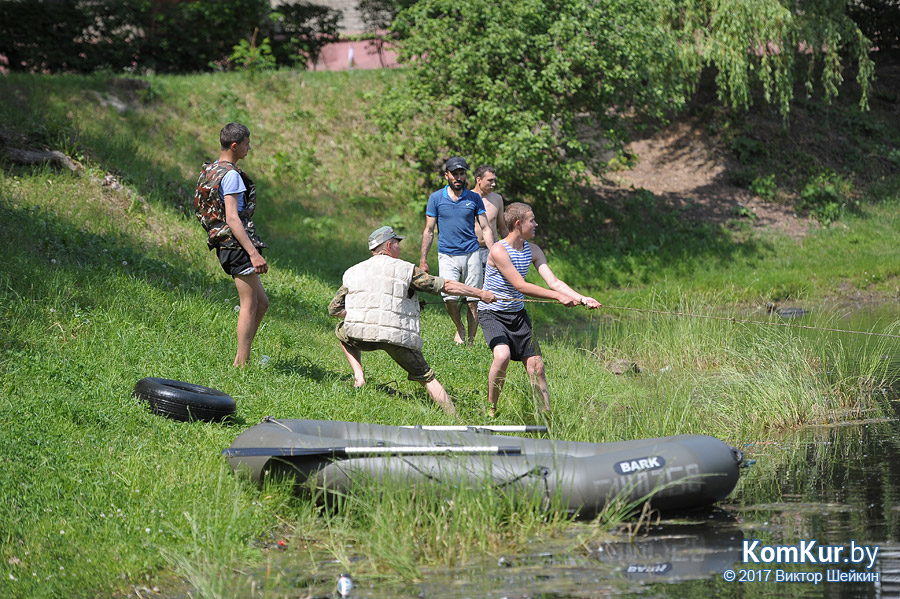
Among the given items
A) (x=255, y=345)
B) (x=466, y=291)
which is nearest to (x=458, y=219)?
(x=255, y=345)

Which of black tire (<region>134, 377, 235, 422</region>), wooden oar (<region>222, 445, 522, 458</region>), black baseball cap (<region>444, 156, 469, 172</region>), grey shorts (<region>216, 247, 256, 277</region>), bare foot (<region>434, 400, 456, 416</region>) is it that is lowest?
bare foot (<region>434, 400, 456, 416</region>)

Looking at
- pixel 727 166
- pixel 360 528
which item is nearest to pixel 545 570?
→ pixel 360 528

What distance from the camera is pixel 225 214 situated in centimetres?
740

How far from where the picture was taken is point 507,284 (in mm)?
7555

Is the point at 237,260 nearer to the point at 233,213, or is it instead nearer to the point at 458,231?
the point at 233,213

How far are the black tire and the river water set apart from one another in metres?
1.95

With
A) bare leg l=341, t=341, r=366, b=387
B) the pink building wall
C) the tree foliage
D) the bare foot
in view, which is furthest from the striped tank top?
the pink building wall

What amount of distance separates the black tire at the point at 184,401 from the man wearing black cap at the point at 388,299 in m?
1.12

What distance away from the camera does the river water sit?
187 inches

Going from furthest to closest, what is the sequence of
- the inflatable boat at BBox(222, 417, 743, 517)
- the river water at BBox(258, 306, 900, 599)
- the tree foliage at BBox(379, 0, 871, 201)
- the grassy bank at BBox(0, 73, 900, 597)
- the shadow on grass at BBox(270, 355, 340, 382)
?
1. the tree foliage at BBox(379, 0, 871, 201)
2. the shadow on grass at BBox(270, 355, 340, 382)
3. the inflatable boat at BBox(222, 417, 743, 517)
4. the grassy bank at BBox(0, 73, 900, 597)
5. the river water at BBox(258, 306, 900, 599)

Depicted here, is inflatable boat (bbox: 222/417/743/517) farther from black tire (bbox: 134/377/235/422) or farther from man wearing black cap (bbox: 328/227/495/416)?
man wearing black cap (bbox: 328/227/495/416)

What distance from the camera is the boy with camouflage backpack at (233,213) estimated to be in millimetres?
7309

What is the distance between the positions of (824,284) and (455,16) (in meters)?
7.48

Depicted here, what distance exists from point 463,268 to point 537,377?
324 cm
